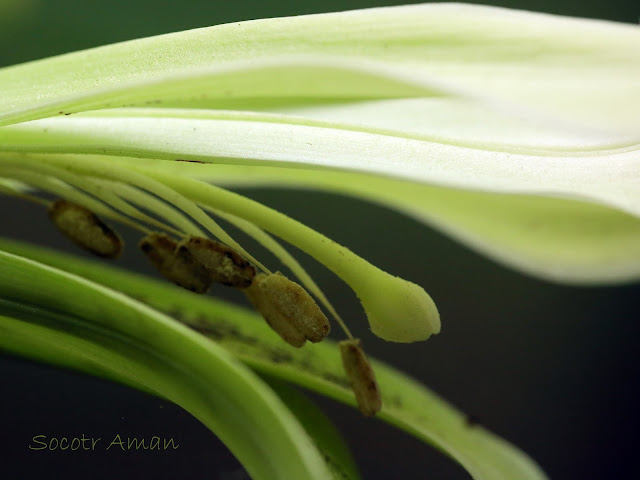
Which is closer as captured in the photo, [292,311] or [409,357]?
[292,311]

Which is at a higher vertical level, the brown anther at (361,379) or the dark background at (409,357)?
the dark background at (409,357)

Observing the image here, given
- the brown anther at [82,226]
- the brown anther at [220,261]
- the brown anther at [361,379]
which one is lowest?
the brown anther at [361,379]

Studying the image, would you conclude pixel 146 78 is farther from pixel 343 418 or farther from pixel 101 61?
pixel 343 418

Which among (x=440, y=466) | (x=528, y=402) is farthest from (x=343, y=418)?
(x=528, y=402)

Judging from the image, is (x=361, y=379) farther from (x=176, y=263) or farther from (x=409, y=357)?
(x=409, y=357)

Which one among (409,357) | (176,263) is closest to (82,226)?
(176,263)
